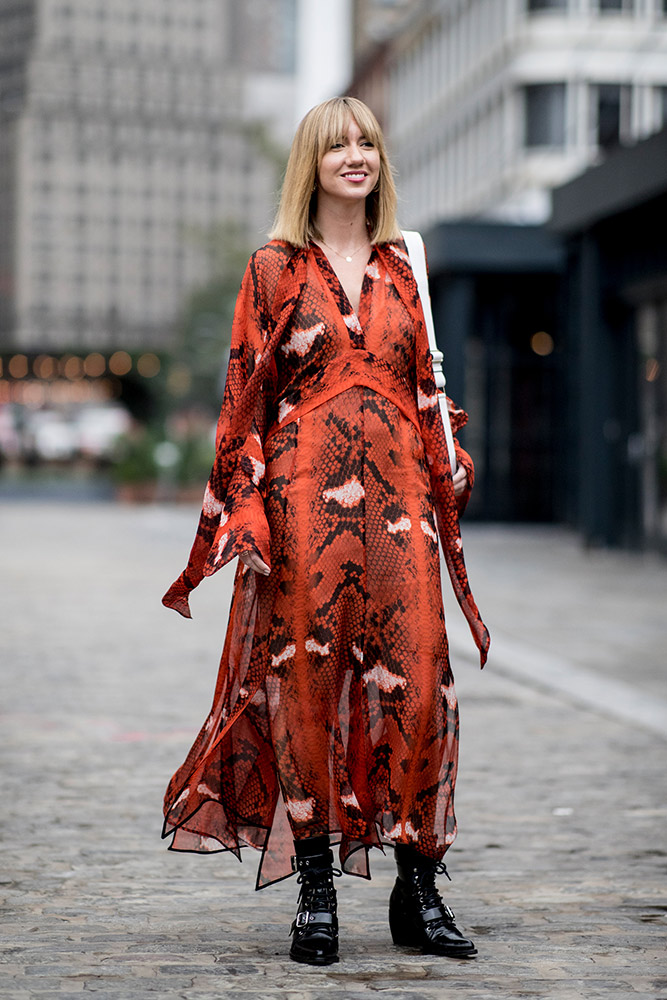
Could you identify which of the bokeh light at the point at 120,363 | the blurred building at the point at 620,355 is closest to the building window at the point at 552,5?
the blurred building at the point at 620,355

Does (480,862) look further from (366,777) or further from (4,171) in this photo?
(4,171)

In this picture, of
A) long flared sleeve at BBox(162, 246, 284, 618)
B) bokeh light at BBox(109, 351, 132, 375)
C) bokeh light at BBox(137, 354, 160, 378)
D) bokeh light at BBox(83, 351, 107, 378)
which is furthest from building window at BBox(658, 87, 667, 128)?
bokeh light at BBox(83, 351, 107, 378)

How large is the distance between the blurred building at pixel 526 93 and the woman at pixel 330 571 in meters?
31.0

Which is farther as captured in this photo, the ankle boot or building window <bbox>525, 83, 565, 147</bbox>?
building window <bbox>525, 83, 565, 147</bbox>

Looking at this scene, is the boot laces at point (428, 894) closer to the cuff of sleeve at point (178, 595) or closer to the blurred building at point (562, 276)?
the cuff of sleeve at point (178, 595)

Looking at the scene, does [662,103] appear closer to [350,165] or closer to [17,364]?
[350,165]

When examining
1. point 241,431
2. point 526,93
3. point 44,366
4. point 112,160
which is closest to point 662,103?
point 526,93

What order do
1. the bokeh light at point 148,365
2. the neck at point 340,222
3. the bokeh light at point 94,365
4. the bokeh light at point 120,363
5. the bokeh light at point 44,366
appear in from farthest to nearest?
the bokeh light at point 44,366 < the bokeh light at point 94,365 < the bokeh light at point 120,363 < the bokeh light at point 148,365 < the neck at point 340,222

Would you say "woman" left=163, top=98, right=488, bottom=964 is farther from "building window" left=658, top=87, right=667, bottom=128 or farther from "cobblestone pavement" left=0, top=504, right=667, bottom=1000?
"building window" left=658, top=87, right=667, bottom=128

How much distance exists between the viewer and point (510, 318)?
85.6ft

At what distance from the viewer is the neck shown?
397 cm

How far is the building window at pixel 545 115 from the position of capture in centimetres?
4181

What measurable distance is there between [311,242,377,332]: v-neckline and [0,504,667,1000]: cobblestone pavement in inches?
55.5

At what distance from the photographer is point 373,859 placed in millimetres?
4988
